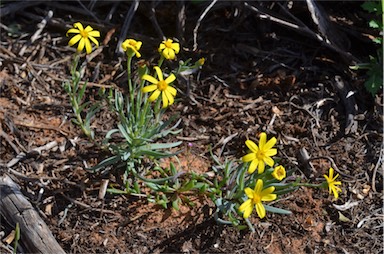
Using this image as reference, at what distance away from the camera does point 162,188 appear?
293 cm

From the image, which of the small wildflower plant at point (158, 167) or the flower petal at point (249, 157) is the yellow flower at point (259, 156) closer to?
the flower petal at point (249, 157)

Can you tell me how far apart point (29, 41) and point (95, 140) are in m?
0.93

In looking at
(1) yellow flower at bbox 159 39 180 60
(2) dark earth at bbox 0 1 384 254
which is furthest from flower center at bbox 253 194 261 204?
(1) yellow flower at bbox 159 39 180 60

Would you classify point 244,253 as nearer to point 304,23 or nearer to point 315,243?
point 315,243

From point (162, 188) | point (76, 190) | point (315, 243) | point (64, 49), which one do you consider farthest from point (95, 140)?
point (315, 243)

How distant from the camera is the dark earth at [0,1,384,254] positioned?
2957 mm

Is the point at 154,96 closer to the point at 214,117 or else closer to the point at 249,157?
the point at 249,157

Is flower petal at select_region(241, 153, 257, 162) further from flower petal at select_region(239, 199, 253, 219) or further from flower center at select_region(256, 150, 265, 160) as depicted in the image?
flower petal at select_region(239, 199, 253, 219)

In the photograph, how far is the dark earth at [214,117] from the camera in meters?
2.96

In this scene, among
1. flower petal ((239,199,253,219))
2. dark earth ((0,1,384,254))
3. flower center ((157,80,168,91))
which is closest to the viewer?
flower petal ((239,199,253,219))

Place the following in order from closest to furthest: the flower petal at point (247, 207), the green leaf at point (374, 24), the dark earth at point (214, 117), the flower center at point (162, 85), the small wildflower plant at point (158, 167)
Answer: the flower petal at point (247, 207) → the flower center at point (162, 85) → the small wildflower plant at point (158, 167) → the dark earth at point (214, 117) → the green leaf at point (374, 24)

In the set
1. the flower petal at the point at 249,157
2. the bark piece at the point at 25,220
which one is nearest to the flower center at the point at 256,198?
the flower petal at the point at 249,157

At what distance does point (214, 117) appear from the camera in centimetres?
340

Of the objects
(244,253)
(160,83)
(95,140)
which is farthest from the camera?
(95,140)
